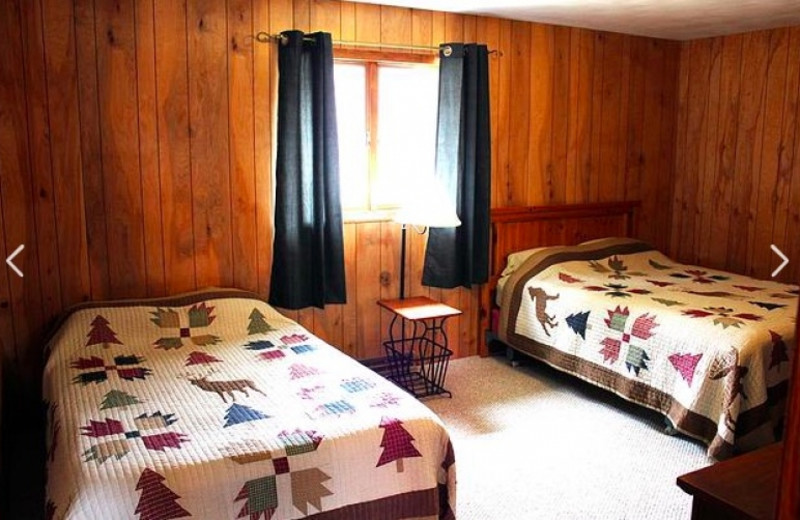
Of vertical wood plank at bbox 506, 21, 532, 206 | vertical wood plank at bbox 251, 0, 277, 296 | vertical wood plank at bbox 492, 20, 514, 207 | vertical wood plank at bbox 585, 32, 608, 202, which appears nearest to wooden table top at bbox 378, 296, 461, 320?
vertical wood plank at bbox 251, 0, 277, 296

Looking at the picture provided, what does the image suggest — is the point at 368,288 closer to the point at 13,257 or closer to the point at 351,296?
the point at 351,296

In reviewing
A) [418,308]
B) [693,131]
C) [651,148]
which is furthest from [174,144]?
[693,131]

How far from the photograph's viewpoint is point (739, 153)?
4.67 meters

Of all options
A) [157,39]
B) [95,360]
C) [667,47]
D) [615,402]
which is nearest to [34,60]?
[157,39]

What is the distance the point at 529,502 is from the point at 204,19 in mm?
2646

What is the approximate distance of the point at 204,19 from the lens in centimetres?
338

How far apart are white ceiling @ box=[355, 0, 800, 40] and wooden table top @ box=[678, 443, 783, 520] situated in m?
2.90

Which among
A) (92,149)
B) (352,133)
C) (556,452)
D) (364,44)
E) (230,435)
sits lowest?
(556,452)

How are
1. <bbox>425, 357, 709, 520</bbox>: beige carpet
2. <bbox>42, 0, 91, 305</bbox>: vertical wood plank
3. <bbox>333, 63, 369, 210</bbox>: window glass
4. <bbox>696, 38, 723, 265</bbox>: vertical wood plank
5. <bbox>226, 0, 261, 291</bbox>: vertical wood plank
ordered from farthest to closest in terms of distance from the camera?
<bbox>696, 38, 723, 265</bbox>: vertical wood plank, <bbox>333, 63, 369, 210</bbox>: window glass, <bbox>226, 0, 261, 291</bbox>: vertical wood plank, <bbox>42, 0, 91, 305</bbox>: vertical wood plank, <bbox>425, 357, 709, 520</bbox>: beige carpet

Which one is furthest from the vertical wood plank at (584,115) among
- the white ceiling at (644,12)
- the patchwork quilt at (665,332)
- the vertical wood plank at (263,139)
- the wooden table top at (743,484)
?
the wooden table top at (743,484)

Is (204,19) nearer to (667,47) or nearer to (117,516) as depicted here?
(117,516)

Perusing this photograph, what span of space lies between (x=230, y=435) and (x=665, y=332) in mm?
2137

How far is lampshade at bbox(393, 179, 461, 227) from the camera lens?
376 centimetres

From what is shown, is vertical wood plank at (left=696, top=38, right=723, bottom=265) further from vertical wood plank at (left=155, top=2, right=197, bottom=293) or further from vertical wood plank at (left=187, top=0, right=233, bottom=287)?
vertical wood plank at (left=155, top=2, right=197, bottom=293)
